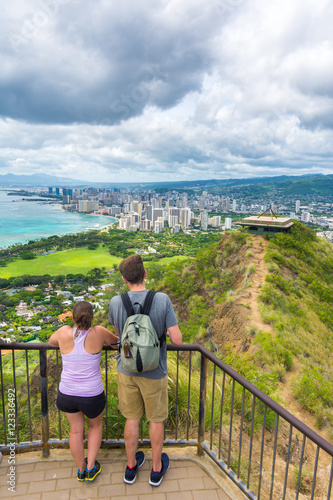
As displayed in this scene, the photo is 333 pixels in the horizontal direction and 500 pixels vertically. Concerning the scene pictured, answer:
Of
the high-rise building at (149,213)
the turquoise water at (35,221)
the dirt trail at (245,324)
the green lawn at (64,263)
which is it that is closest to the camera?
the dirt trail at (245,324)

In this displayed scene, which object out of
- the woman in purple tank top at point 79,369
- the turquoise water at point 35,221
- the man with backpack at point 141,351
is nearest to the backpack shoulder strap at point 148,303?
the man with backpack at point 141,351

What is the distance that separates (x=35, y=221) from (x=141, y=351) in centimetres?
10586

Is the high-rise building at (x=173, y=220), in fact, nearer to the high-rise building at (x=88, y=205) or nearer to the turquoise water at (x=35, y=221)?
the turquoise water at (x=35, y=221)

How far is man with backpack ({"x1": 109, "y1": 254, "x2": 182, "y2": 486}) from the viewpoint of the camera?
2041mm

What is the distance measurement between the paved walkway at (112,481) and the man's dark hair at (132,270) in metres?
1.50

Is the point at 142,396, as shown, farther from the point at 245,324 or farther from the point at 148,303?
the point at 245,324

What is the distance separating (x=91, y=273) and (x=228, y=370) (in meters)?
46.8

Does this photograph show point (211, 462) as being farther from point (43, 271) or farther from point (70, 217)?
point (70, 217)

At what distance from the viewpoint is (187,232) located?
78.2 metres

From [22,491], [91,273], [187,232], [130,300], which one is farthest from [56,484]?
[187,232]

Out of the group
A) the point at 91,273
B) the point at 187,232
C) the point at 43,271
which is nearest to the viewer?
the point at 91,273

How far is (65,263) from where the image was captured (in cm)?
5862

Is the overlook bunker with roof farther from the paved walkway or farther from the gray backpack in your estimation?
the gray backpack

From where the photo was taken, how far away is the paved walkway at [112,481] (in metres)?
2.22
